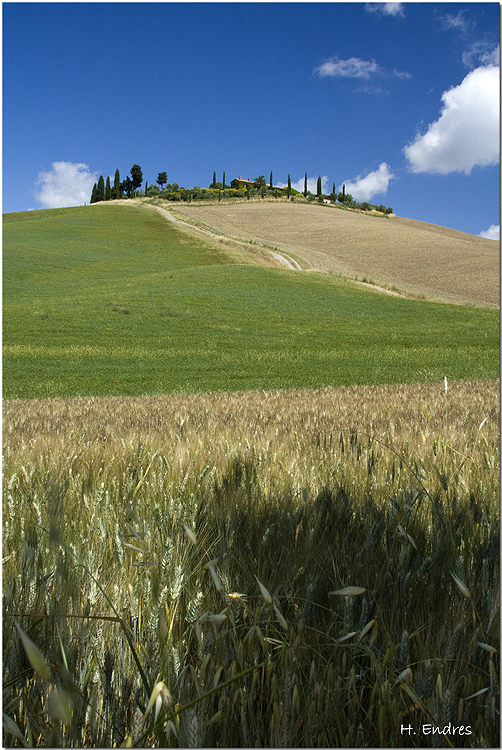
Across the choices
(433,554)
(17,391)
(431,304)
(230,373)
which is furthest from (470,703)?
(431,304)

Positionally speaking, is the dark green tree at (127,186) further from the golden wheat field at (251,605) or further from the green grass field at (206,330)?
the golden wheat field at (251,605)

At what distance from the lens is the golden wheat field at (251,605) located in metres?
0.85

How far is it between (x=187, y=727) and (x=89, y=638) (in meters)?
0.35

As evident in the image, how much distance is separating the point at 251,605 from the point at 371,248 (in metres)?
72.5

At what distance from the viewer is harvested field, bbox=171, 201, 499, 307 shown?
50875 millimetres

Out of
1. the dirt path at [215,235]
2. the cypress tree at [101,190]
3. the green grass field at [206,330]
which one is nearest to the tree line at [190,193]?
the cypress tree at [101,190]

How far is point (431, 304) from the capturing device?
39594 mm

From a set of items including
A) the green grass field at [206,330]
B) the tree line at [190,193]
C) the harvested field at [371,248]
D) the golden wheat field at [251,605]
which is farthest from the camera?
the tree line at [190,193]

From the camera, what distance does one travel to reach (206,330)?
25891mm

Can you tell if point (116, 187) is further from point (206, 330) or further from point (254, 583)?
point (254, 583)

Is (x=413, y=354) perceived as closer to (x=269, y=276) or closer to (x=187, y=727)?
(x=187, y=727)

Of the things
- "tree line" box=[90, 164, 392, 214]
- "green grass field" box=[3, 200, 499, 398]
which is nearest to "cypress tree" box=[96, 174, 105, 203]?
"tree line" box=[90, 164, 392, 214]

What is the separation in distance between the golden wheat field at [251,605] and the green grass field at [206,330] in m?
10.6

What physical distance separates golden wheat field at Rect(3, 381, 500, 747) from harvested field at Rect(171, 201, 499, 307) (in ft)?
153
